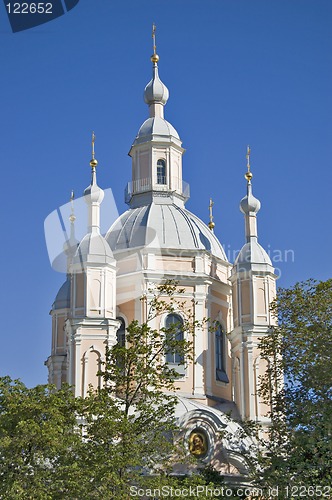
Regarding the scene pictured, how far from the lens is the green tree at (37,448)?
24.4 meters

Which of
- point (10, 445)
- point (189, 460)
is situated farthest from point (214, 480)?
point (10, 445)

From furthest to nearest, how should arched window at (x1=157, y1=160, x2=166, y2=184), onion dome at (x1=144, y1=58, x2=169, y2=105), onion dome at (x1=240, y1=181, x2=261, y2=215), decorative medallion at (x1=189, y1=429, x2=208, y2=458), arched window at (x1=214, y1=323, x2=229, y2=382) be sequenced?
onion dome at (x1=144, y1=58, x2=169, y2=105) → arched window at (x1=157, y1=160, x2=166, y2=184) → onion dome at (x1=240, y1=181, x2=261, y2=215) → arched window at (x1=214, y1=323, x2=229, y2=382) → decorative medallion at (x1=189, y1=429, x2=208, y2=458)

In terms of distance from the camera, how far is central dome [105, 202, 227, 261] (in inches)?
1596

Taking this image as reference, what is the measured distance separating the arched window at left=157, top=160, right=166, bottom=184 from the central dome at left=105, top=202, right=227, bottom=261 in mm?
1619

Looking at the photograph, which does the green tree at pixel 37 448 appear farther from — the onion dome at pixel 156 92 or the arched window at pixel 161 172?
the onion dome at pixel 156 92

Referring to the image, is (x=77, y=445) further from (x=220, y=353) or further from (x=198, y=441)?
(x=220, y=353)

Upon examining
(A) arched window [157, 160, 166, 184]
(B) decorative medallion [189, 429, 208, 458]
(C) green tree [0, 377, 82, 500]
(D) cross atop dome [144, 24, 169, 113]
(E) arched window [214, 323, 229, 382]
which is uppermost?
(D) cross atop dome [144, 24, 169, 113]

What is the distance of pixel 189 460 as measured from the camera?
2734 centimetres

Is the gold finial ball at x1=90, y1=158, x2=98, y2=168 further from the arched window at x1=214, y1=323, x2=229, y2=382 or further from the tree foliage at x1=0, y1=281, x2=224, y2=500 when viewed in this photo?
the tree foliage at x1=0, y1=281, x2=224, y2=500

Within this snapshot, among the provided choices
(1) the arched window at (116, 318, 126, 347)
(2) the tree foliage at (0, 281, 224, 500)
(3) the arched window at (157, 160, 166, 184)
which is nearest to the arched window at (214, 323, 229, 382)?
(1) the arched window at (116, 318, 126, 347)

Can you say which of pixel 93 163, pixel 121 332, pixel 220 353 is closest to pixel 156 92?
pixel 93 163

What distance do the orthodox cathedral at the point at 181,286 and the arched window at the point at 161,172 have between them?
43mm

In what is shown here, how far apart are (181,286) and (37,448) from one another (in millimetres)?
15633

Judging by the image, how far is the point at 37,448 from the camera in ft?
82.8
